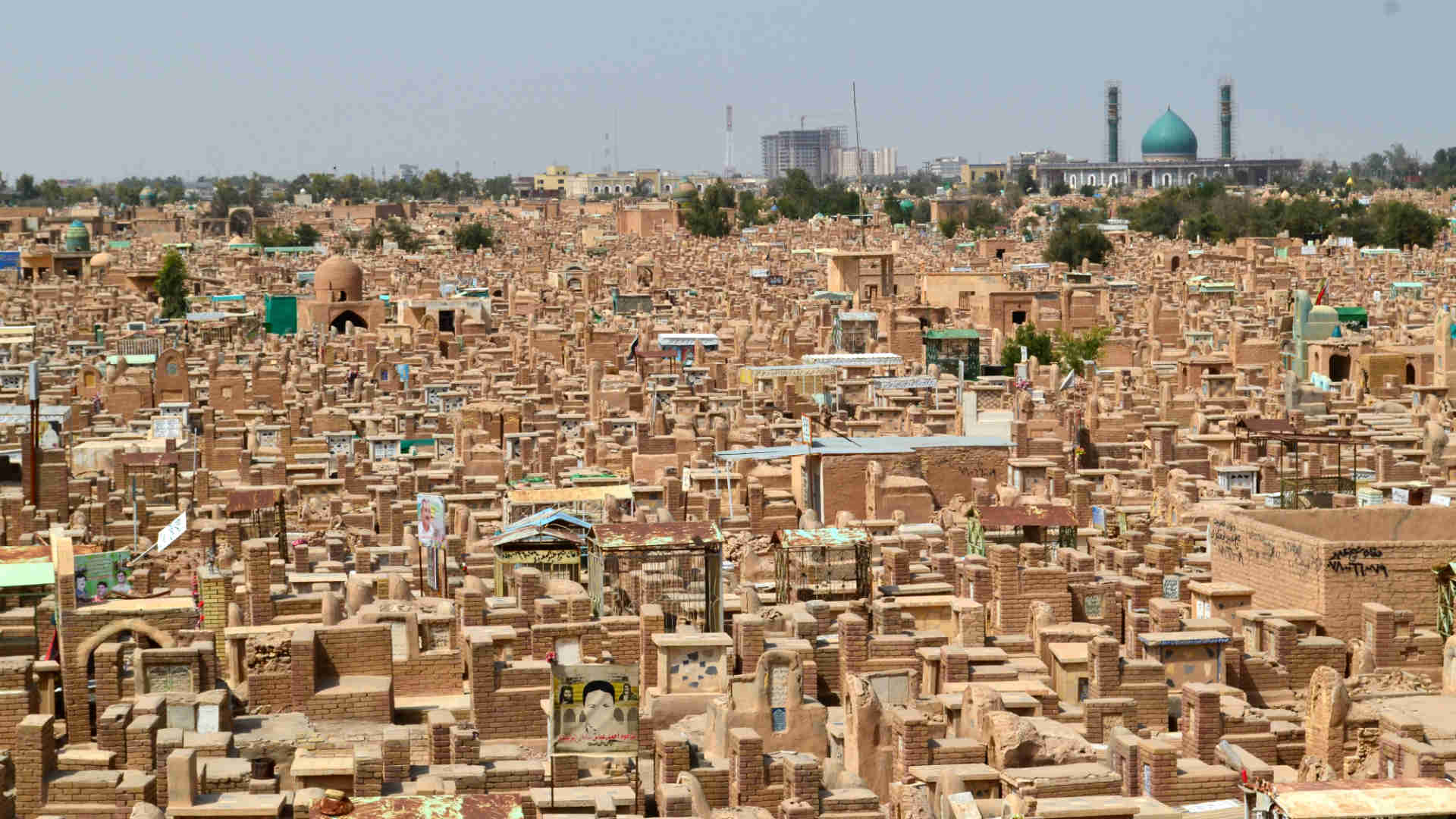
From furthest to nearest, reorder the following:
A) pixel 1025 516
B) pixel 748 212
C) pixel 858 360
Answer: pixel 748 212 → pixel 858 360 → pixel 1025 516

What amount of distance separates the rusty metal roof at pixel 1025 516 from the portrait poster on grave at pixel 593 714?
746 centimetres

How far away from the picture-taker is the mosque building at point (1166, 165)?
153250mm

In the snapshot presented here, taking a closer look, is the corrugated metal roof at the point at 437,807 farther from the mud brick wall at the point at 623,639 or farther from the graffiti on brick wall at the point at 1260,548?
the graffiti on brick wall at the point at 1260,548

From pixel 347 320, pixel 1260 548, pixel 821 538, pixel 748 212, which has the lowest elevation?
pixel 1260 548

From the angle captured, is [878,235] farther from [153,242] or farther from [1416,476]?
[1416,476]

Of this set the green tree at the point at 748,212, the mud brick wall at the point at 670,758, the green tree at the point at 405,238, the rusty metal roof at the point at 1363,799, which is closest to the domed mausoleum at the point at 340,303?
the green tree at the point at 405,238

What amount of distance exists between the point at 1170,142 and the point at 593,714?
145m

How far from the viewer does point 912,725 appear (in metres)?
12.5

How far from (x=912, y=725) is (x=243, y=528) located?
10403mm

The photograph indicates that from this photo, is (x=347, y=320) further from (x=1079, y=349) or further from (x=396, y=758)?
(x=396, y=758)

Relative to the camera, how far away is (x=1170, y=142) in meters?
153

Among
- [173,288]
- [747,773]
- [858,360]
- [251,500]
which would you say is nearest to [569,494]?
[251,500]

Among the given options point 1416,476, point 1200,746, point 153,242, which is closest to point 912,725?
point 1200,746

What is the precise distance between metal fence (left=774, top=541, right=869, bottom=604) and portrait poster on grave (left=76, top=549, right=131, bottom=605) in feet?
15.4
